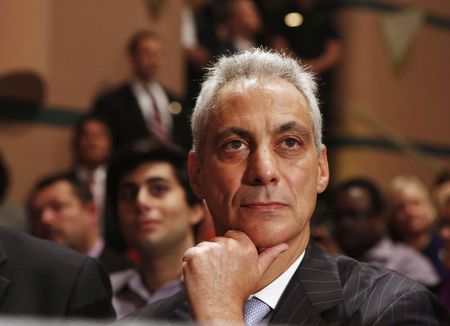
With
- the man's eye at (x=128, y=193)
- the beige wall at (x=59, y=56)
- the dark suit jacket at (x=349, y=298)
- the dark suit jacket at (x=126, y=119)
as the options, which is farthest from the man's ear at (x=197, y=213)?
the beige wall at (x=59, y=56)

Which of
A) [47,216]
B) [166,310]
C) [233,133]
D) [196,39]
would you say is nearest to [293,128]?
[233,133]

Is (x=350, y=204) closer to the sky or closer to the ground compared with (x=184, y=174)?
closer to the ground

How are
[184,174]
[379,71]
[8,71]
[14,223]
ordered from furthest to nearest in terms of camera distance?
[379,71] < [8,71] < [14,223] < [184,174]

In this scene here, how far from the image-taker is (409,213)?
591cm

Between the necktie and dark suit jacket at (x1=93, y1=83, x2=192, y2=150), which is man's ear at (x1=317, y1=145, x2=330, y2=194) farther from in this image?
dark suit jacket at (x1=93, y1=83, x2=192, y2=150)

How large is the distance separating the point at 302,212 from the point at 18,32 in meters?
4.54

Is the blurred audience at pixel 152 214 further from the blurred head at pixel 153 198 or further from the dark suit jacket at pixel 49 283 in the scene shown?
the dark suit jacket at pixel 49 283

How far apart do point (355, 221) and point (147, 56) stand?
1954 mm

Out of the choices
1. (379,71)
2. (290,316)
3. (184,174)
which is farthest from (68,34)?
(290,316)

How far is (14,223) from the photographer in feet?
17.5

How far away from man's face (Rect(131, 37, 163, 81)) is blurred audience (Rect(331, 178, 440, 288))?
170 cm

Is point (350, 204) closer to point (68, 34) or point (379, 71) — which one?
point (68, 34)

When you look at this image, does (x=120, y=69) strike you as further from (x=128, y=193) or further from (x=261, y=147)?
(x=261, y=147)

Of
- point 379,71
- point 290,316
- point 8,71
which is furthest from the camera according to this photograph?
point 379,71
